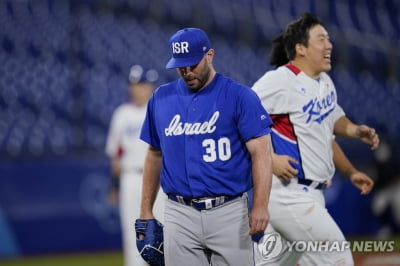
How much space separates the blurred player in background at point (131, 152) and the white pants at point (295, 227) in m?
3.26

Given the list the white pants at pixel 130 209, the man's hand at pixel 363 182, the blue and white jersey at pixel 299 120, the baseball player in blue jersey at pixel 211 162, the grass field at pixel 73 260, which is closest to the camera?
the baseball player in blue jersey at pixel 211 162

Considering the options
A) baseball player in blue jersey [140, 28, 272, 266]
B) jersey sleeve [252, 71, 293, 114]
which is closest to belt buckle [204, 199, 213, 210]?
baseball player in blue jersey [140, 28, 272, 266]

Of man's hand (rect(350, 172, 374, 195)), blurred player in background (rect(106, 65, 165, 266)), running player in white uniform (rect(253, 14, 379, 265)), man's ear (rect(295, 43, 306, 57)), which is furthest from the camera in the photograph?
blurred player in background (rect(106, 65, 165, 266))

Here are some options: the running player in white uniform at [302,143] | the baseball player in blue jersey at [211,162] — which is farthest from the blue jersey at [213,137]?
the running player in white uniform at [302,143]

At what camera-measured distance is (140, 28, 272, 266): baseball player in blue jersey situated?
6.05m

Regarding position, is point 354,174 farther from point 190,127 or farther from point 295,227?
point 190,127

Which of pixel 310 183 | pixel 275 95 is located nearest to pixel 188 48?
pixel 275 95

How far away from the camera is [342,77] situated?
16203 millimetres

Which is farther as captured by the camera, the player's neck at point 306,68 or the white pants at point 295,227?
the player's neck at point 306,68

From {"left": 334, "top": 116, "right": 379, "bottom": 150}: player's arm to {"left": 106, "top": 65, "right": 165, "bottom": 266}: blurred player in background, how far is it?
135 inches

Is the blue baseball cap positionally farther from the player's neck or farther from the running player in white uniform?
the player's neck

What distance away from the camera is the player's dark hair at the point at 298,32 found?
24.2 feet

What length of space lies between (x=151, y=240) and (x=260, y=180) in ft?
2.98

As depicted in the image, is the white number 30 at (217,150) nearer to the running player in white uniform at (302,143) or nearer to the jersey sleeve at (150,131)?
the jersey sleeve at (150,131)
